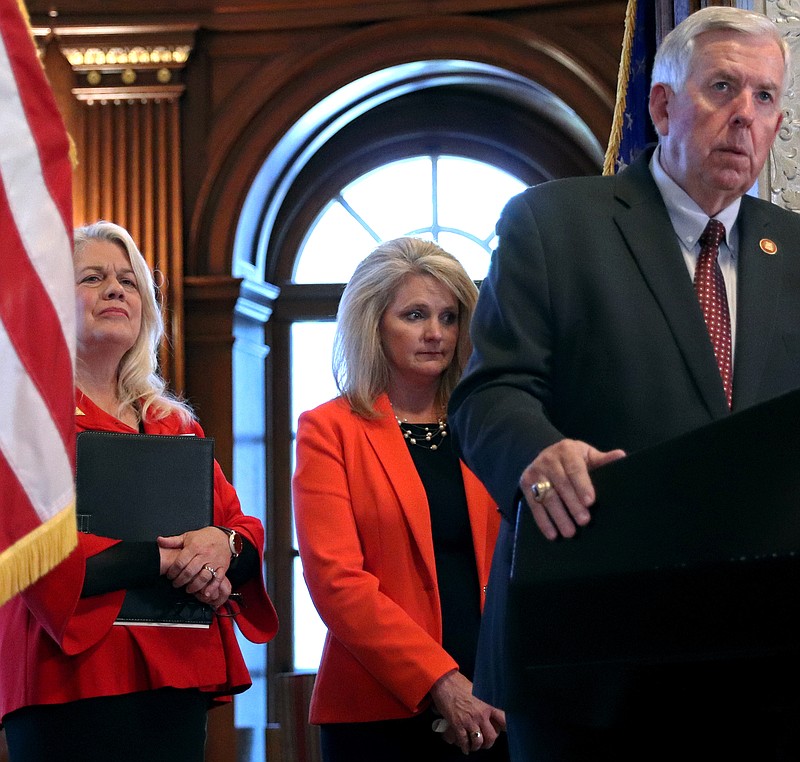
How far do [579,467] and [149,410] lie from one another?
1996 millimetres

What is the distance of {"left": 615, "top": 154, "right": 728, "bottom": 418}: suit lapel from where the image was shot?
1.75 metres

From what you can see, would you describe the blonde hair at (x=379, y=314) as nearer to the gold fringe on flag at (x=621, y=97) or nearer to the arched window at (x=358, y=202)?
the gold fringe on flag at (x=621, y=97)

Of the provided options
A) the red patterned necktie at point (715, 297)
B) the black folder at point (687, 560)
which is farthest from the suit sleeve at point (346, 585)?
the black folder at point (687, 560)

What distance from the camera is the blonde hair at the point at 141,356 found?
3127 mm

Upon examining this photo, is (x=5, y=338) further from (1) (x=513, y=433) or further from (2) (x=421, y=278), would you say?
(2) (x=421, y=278)

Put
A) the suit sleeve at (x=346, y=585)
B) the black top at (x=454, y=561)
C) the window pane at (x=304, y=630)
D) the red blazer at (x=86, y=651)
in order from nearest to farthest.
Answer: the red blazer at (x=86, y=651) → the suit sleeve at (x=346, y=585) → the black top at (x=454, y=561) → the window pane at (x=304, y=630)

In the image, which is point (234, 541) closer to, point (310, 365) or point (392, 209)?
point (310, 365)

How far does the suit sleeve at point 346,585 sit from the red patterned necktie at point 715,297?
3.92 ft

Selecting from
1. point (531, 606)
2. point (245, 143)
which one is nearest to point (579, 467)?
point (531, 606)

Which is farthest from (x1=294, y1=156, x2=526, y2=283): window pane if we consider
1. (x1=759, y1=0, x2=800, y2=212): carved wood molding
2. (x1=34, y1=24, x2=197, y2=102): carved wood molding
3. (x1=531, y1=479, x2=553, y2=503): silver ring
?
(x1=531, y1=479, x2=553, y2=503): silver ring

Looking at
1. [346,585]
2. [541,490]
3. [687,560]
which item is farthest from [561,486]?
[346,585]

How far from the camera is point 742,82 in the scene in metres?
1.95

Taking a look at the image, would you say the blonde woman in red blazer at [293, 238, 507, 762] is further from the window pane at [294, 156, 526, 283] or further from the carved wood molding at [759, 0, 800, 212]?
the window pane at [294, 156, 526, 283]

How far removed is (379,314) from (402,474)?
490 mm
